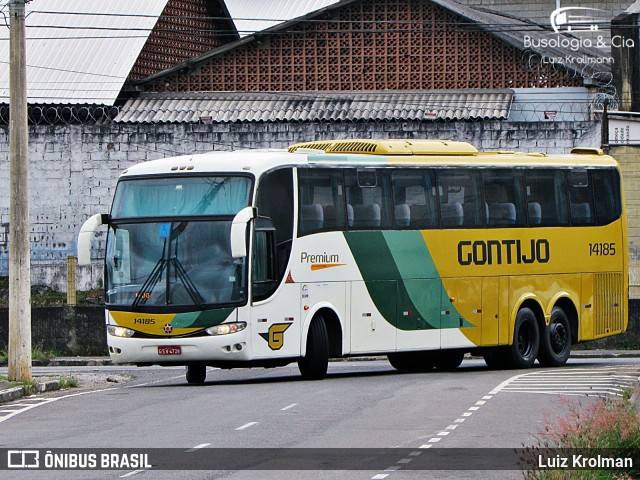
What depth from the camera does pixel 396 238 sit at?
24.2 metres

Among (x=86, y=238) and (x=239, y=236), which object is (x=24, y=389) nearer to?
(x=86, y=238)

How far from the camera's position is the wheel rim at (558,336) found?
26938 millimetres

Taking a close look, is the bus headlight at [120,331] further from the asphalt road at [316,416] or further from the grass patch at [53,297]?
the grass patch at [53,297]

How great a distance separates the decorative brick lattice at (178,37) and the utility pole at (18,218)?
19.7 metres

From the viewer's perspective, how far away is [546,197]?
87.8 feet

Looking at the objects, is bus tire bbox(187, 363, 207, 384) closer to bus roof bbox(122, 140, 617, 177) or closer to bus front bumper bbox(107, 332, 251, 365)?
bus front bumper bbox(107, 332, 251, 365)

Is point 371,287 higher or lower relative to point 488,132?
lower

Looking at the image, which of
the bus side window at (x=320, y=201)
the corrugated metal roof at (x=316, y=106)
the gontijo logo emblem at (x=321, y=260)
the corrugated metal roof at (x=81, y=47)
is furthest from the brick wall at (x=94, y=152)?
the gontijo logo emblem at (x=321, y=260)

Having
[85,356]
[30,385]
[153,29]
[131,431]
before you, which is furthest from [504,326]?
[153,29]

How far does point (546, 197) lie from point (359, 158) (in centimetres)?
447

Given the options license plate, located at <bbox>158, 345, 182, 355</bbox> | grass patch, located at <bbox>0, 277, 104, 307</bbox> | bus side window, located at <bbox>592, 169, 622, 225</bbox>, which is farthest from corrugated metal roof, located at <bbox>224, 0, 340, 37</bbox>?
license plate, located at <bbox>158, 345, 182, 355</bbox>

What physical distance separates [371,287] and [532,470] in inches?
492

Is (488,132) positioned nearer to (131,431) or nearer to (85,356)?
(85,356)

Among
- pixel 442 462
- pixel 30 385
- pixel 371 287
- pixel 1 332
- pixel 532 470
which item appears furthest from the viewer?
pixel 1 332
